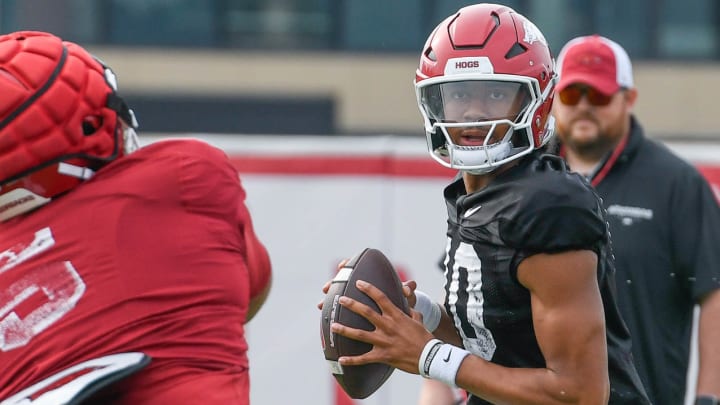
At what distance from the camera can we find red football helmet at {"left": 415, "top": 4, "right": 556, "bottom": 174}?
8.26ft

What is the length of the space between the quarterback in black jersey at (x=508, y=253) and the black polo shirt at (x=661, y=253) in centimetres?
121

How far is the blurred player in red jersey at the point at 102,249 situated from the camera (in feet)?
8.70

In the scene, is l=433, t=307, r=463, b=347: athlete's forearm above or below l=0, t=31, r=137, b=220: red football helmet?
below

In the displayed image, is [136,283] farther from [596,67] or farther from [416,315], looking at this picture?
[596,67]

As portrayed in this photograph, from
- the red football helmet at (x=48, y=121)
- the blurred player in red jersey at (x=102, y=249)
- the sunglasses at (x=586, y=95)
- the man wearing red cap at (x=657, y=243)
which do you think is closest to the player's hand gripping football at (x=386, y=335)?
the blurred player in red jersey at (x=102, y=249)

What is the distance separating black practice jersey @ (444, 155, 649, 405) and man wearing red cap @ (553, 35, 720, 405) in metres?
1.22

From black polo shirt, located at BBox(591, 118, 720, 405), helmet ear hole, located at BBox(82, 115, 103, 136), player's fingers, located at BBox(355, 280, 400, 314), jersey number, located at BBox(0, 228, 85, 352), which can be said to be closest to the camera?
player's fingers, located at BBox(355, 280, 400, 314)

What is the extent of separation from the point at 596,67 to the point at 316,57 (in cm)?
835

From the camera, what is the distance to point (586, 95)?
4133 mm

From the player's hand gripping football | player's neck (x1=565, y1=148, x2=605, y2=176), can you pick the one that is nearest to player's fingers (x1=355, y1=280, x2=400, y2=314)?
the player's hand gripping football

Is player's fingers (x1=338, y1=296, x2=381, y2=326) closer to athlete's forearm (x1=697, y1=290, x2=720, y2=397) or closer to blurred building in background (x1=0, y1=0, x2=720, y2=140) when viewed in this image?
athlete's forearm (x1=697, y1=290, x2=720, y2=397)

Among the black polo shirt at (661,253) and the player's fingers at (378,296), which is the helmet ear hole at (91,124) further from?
the black polo shirt at (661,253)

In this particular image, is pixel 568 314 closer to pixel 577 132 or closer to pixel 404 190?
pixel 577 132

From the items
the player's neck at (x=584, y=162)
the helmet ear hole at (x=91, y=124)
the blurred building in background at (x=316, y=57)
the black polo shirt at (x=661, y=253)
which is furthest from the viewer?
the blurred building in background at (x=316, y=57)
